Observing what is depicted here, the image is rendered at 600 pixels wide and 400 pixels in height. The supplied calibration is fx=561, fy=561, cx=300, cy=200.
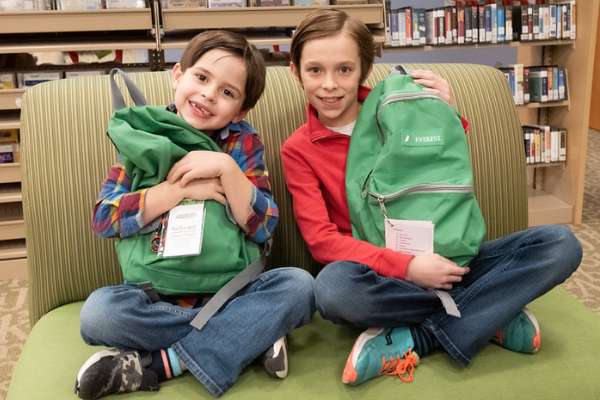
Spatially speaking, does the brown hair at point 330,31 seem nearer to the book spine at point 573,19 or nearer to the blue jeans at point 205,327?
the blue jeans at point 205,327

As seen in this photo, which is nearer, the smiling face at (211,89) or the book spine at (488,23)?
the smiling face at (211,89)

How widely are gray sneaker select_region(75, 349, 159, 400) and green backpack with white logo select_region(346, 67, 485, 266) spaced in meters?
0.57

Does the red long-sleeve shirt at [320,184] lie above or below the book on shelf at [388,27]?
below

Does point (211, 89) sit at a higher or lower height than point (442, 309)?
higher

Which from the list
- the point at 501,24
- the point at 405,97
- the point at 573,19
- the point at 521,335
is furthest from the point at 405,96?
the point at 573,19

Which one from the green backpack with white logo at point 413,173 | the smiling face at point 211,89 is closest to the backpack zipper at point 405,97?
the green backpack with white logo at point 413,173

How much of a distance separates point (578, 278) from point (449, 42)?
1.39 metres

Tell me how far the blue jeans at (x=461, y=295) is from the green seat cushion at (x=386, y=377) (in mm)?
54

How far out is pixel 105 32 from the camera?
2623 mm

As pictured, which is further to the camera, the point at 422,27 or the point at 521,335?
the point at 422,27

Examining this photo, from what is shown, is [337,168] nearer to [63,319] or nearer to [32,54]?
[63,319]

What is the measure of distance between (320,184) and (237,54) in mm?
377

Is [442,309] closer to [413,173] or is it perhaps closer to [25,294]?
[413,173]

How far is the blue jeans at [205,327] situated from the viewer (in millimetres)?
1084
